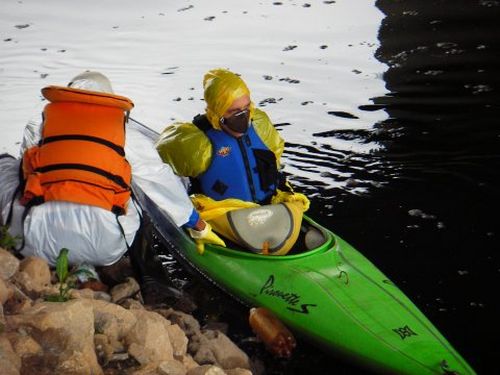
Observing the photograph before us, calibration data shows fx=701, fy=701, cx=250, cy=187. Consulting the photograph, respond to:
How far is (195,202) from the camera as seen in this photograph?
4.77 meters

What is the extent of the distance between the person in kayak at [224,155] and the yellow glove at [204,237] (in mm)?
84

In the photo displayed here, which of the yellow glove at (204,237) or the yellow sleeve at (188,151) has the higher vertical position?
the yellow sleeve at (188,151)

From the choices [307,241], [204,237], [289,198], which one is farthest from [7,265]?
[289,198]

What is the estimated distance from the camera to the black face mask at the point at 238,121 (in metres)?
4.66

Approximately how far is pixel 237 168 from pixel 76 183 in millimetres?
1206

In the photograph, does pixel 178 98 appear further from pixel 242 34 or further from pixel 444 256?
pixel 444 256

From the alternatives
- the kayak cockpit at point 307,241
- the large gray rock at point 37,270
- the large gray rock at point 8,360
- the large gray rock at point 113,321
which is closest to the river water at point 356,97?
the kayak cockpit at point 307,241

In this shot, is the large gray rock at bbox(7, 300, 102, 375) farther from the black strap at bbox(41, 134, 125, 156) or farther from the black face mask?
the black face mask

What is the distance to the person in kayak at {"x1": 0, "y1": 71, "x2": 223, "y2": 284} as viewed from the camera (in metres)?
3.94

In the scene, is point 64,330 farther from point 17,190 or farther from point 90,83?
point 90,83

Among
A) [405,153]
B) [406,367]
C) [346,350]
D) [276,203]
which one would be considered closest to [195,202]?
[276,203]

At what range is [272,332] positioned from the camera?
4176mm

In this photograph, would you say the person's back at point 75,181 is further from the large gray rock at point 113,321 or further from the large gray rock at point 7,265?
the large gray rock at point 113,321

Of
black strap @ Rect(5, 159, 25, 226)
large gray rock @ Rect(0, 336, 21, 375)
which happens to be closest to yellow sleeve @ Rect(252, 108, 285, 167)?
black strap @ Rect(5, 159, 25, 226)
